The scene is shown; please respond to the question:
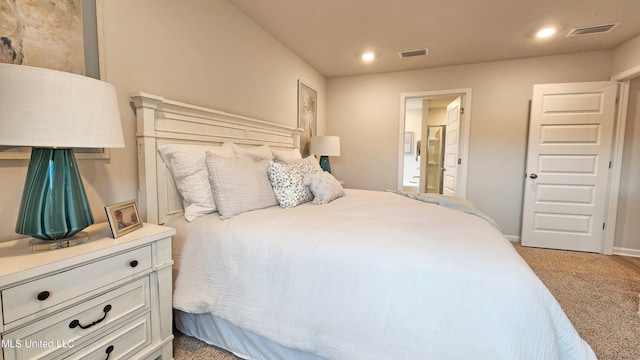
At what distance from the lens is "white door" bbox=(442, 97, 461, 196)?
13.0ft

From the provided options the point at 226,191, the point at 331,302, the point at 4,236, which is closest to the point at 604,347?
the point at 331,302

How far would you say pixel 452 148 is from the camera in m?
4.15

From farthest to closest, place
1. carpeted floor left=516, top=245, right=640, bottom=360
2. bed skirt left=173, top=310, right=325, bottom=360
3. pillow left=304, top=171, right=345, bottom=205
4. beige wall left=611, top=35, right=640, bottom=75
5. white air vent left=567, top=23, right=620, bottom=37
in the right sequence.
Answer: beige wall left=611, top=35, right=640, bottom=75 → white air vent left=567, top=23, right=620, bottom=37 → pillow left=304, top=171, right=345, bottom=205 → carpeted floor left=516, top=245, right=640, bottom=360 → bed skirt left=173, top=310, right=325, bottom=360

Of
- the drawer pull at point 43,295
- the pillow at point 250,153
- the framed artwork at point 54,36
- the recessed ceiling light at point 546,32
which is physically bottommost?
the drawer pull at point 43,295

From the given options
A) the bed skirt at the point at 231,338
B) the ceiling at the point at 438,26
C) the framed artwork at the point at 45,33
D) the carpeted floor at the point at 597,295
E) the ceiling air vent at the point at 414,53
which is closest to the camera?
the framed artwork at the point at 45,33

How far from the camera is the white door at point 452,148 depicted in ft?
13.0

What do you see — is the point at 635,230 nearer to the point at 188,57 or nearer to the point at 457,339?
the point at 457,339

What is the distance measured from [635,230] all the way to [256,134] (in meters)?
4.39

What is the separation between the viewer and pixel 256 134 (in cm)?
270

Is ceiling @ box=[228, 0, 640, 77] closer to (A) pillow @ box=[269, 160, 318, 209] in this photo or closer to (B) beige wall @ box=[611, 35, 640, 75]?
(B) beige wall @ box=[611, 35, 640, 75]

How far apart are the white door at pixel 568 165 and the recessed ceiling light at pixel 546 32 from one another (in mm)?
696

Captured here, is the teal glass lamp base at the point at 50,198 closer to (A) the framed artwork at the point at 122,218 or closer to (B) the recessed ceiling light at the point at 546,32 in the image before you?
(A) the framed artwork at the point at 122,218

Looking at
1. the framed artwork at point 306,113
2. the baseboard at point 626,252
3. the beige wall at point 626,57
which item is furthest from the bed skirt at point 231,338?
the beige wall at point 626,57

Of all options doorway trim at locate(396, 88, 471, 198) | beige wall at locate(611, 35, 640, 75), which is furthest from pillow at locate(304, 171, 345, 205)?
beige wall at locate(611, 35, 640, 75)
